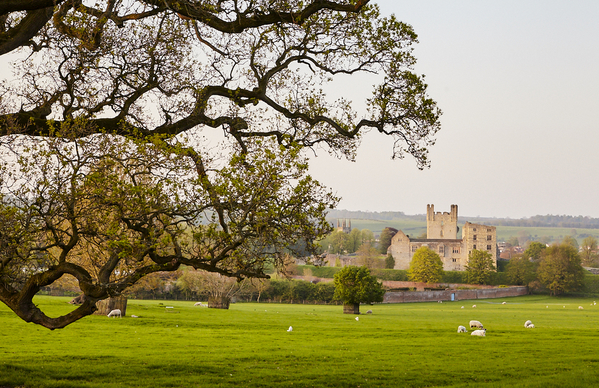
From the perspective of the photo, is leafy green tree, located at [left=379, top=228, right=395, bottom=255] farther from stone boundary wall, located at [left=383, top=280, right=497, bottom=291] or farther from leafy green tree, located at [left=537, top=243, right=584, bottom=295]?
leafy green tree, located at [left=537, top=243, right=584, bottom=295]

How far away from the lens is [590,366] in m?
16.9

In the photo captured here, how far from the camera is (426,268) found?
100 meters

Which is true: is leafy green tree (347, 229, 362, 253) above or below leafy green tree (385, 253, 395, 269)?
above

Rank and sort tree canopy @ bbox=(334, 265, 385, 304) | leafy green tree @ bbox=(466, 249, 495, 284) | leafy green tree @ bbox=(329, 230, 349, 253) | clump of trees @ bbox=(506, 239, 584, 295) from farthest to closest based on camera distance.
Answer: leafy green tree @ bbox=(329, 230, 349, 253)
leafy green tree @ bbox=(466, 249, 495, 284)
clump of trees @ bbox=(506, 239, 584, 295)
tree canopy @ bbox=(334, 265, 385, 304)

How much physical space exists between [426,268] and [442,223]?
188 ft

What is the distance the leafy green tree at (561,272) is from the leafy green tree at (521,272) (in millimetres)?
2817

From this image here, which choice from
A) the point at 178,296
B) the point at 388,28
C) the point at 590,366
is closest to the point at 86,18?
the point at 388,28

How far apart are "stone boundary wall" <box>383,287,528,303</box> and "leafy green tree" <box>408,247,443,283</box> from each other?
9.34m

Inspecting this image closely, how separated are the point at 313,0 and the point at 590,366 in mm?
13925

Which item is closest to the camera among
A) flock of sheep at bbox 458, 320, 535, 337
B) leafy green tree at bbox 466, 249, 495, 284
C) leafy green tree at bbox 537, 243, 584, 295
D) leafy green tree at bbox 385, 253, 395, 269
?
flock of sheep at bbox 458, 320, 535, 337

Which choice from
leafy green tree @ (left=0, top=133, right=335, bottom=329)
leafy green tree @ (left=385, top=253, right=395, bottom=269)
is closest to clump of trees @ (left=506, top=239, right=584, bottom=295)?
leafy green tree @ (left=385, top=253, right=395, bottom=269)

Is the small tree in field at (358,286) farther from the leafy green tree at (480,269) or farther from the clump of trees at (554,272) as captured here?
the leafy green tree at (480,269)

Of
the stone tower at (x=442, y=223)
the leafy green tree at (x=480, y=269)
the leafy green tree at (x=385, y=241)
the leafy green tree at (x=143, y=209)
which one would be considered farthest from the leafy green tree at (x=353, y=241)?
the leafy green tree at (x=143, y=209)

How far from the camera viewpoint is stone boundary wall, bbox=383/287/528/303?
80.5 m
